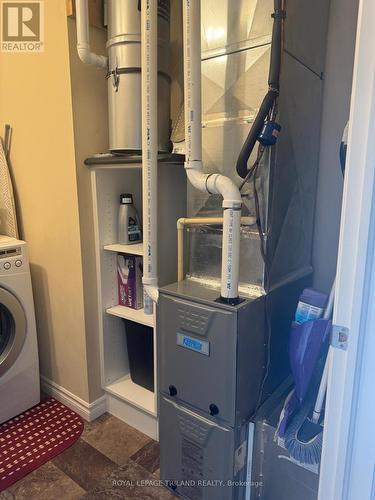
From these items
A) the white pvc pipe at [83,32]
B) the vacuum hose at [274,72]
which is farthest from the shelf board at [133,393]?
the white pvc pipe at [83,32]

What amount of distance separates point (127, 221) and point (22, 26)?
103cm

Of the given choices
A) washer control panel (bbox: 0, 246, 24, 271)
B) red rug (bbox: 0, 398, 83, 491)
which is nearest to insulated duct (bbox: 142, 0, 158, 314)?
washer control panel (bbox: 0, 246, 24, 271)

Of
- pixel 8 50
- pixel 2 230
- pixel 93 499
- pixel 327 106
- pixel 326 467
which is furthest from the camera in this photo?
pixel 2 230

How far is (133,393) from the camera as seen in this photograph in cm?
177

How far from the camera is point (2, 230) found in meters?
1.99

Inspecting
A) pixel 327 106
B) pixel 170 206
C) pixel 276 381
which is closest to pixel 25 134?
pixel 170 206

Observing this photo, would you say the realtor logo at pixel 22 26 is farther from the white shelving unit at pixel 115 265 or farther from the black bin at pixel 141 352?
the black bin at pixel 141 352

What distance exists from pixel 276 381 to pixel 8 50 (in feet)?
6.44

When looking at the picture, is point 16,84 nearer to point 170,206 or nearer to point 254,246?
point 170,206

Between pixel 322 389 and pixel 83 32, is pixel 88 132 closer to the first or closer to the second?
pixel 83 32

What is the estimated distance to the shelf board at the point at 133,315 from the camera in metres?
1.61

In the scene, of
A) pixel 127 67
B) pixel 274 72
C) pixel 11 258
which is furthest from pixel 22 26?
pixel 274 72

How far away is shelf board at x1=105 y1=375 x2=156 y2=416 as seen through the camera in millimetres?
1675

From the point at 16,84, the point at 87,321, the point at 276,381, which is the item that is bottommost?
the point at 276,381
